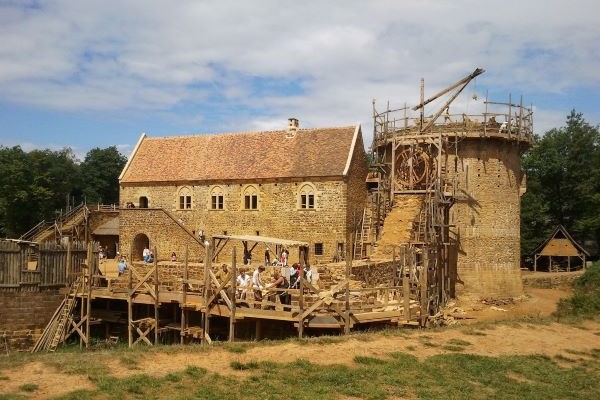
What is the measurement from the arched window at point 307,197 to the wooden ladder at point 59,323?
1336 centimetres

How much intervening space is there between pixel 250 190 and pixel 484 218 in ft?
44.6

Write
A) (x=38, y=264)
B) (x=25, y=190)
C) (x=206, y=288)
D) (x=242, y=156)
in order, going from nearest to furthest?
(x=206, y=288)
(x=38, y=264)
(x=242, y=156)
(x=25, y=190)

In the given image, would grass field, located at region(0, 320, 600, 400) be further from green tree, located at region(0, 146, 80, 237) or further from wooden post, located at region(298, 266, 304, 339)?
green tree, located at region(0, 146, 80, 237)

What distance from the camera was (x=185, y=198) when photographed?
37094 millimetres

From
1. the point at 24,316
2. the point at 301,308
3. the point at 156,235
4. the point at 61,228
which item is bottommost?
the point at 24,316

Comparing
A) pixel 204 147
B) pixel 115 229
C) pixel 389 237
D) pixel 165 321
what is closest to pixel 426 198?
pixel 389 237

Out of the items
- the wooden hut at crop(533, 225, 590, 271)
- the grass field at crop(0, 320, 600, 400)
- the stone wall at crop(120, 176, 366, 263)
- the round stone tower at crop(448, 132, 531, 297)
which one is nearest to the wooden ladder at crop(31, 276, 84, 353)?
the stone wall at crop(120, 176, 366, 263)

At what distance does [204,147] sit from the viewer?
126 ft

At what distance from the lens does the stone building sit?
108 ft

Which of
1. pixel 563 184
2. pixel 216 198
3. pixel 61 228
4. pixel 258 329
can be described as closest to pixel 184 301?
pixel 258 329

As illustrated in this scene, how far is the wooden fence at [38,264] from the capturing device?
23.0 m

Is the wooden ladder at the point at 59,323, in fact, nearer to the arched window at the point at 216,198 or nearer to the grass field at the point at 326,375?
the grass field at the point at 326,375

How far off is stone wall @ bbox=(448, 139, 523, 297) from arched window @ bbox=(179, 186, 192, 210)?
16.3m

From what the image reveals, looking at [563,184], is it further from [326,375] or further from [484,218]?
[326,375]
